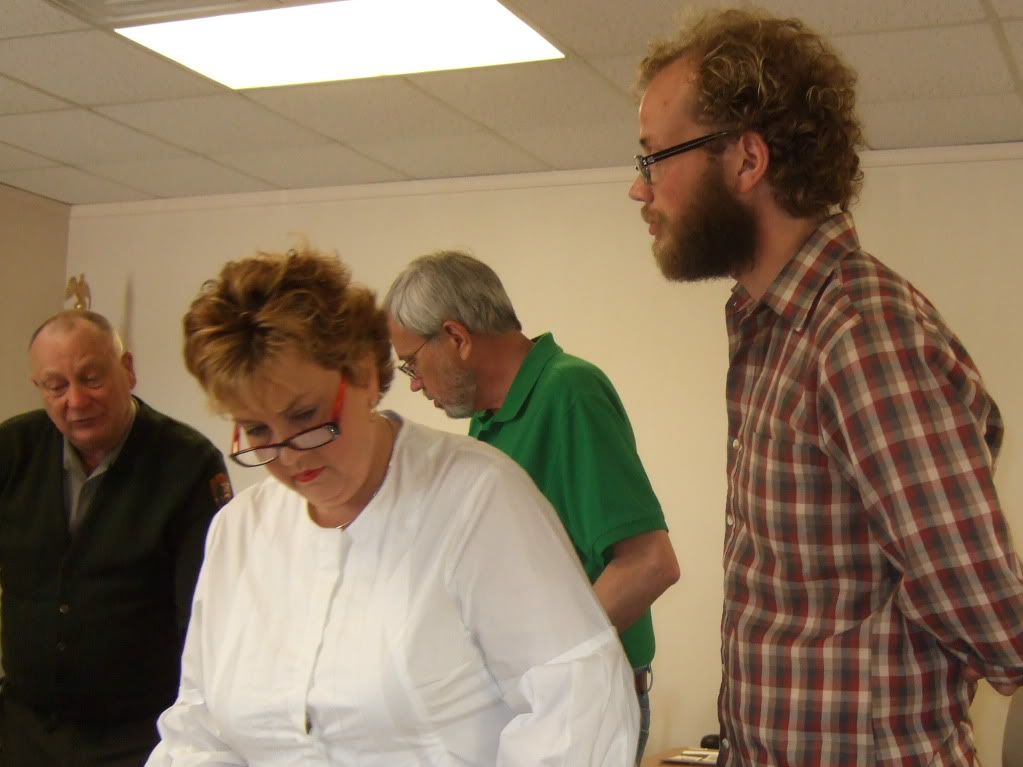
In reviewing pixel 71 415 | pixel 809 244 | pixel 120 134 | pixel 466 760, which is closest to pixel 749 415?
pixel 809 244

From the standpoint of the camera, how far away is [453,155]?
16.3 ft

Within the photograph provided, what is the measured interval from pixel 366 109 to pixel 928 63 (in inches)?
74.3

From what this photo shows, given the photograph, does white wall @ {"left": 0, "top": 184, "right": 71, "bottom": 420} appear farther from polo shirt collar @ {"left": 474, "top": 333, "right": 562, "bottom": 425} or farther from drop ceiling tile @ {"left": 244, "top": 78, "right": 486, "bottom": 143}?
polo shirt collar @ {"left": 474, "top": 333, "right": 562, "bottom": 425}

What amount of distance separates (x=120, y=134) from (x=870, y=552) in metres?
4.07

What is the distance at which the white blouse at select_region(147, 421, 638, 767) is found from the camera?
57.2 inches

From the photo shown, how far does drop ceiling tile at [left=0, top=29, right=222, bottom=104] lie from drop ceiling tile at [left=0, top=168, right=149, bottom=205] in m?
1.26

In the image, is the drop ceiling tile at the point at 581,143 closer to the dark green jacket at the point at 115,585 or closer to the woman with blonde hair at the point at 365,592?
the dark green jacket at the point at 115,585

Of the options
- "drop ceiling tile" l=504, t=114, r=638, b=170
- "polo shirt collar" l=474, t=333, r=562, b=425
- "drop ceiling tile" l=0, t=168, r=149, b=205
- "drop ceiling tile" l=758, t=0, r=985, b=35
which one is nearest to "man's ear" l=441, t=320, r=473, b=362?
"polo shirt collar" l=474, t=333, r=562, b=425

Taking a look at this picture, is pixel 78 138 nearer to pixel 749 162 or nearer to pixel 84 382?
pixel 84 382

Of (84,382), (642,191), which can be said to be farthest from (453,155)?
(642,191)

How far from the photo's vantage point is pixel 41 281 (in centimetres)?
600

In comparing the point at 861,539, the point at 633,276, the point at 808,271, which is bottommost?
the point at 861,539

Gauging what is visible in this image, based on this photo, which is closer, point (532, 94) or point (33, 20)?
point (33, 20)

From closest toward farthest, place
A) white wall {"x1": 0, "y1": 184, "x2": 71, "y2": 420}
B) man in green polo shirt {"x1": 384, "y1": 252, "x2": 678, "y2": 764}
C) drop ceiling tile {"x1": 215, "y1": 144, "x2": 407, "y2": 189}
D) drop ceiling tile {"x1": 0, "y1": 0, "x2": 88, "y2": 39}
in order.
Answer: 1. man in green polo shirt {"x1": 384, "y1": 252, "x2": 678, "y2": 764}
2. drop ceiling tile {"x1": 0, "y1": 0, "x2": 88, "y2": 39}
3. drop ceiling tile {"x1": 215, "y1": 144, "x2": 407, "y2": 189}
4. white wall {"x1": 0, "y1": 184, "x2": 71, "y2": 420}
